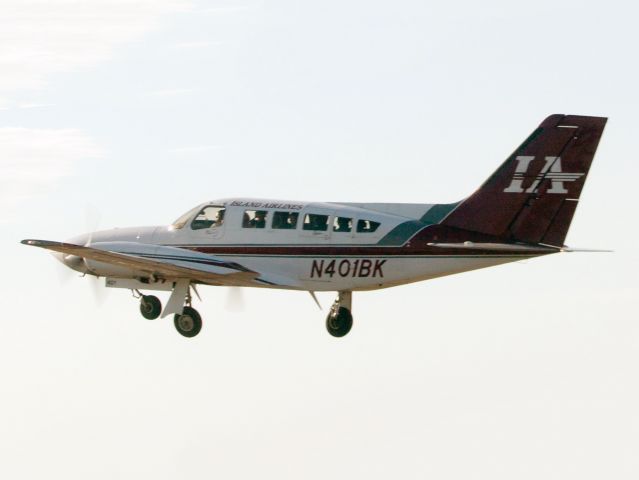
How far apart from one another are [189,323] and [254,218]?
3311 mm

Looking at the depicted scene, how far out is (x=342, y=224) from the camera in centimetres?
5178

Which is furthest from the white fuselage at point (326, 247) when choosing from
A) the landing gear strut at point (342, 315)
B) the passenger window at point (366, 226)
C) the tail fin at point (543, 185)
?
the landing gear strut at point (342, 315)

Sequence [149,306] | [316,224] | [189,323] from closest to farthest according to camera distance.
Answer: [316,224], [189,323], [149,306]

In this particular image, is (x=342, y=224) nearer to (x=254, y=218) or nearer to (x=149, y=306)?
(x=254, y=218)

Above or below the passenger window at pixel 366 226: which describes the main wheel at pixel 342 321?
below

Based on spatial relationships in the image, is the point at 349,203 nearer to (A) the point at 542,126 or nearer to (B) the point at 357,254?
(B) the point at 357,254

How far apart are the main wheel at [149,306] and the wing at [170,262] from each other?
3.59 ft

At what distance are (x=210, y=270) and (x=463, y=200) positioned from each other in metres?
6.74

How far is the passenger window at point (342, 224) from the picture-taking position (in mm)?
51656

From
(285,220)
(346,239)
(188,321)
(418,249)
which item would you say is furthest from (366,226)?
(188,321)

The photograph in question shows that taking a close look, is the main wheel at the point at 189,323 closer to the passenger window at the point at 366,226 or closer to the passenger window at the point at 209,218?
the passenger window at the point at 209,218

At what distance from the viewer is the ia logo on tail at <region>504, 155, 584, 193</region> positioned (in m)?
50.1

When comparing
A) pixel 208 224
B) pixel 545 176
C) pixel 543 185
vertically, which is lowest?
pixel 208 224

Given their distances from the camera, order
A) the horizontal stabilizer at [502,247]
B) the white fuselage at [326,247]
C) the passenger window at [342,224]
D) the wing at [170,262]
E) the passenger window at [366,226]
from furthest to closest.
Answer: the wing at [170,262] → the passenger window at [342,224] → the passenger window at [366,226] → the white fuselage at [326,247] → the horizontal stabilizer at [502,247]
